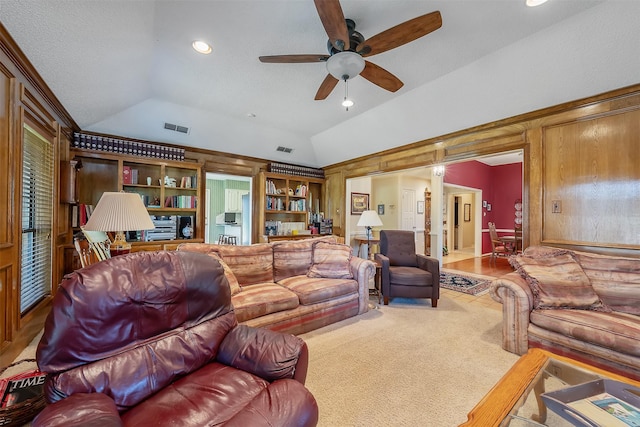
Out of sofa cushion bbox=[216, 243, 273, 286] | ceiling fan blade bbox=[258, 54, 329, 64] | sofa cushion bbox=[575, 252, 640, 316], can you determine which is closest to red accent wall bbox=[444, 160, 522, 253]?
sofa cushion bbox=[575, 252, 640, 316]

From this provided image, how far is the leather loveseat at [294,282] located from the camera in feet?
8.13

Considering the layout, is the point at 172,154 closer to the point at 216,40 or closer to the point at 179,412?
the point at 216,40

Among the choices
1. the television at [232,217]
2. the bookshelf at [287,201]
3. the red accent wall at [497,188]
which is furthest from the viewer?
the red accent wall at [497,188]

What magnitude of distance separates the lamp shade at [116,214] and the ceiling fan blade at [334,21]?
→ 185 cm

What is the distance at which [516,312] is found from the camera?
2316 millimetres

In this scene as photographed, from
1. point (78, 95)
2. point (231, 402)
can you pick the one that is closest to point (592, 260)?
point (231, 402)

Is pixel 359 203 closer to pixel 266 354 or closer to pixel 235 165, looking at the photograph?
pixel 235 165

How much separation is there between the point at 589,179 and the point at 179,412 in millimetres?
4012

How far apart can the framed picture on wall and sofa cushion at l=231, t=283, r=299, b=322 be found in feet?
12.5

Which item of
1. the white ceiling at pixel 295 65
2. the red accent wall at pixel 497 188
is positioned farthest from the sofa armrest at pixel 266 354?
the red accent wall at pixel 497 188

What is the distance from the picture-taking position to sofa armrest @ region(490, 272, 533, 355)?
2281mm

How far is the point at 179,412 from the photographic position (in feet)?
3.43

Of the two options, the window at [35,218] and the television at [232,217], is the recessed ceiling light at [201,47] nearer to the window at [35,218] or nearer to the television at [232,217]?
the window at [35,218]

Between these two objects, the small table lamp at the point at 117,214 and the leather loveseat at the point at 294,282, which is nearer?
the small table lamp at the point at 117,214
